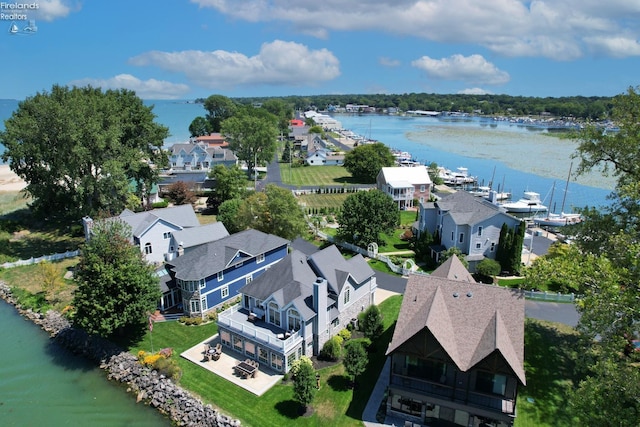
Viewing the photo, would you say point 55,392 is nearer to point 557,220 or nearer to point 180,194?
point 180,194

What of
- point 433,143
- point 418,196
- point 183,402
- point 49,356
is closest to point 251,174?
point 418,196

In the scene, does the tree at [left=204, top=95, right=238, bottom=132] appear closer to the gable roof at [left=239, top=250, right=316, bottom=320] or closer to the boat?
the boat

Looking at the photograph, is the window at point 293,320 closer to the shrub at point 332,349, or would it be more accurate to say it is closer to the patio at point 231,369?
the shrub at point 332,349

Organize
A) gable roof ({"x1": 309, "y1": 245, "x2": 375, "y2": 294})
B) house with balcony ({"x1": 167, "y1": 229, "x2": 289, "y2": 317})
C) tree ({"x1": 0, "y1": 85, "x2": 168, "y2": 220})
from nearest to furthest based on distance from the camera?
gable roof ({"x1": 309, "y1": 245, "x2": 375, "y2": 294}), house with balcony ({"x1": 167, "y1": 229, "x2": 289, "y2": 317}), tree ({"x1": 0, "y1": 85, "x2": 168, "y2": 220})

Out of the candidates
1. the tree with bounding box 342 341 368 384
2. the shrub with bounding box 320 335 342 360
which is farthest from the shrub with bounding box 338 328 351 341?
the tree with bounding box 342 341 368 384

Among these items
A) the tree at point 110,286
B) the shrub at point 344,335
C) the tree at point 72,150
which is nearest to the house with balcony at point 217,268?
the tree at point 110,286

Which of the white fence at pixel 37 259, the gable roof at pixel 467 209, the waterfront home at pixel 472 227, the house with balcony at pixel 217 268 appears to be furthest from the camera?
the white fence at pixel 37 259

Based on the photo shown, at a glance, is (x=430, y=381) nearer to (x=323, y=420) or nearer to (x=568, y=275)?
(x=323, y=420)
